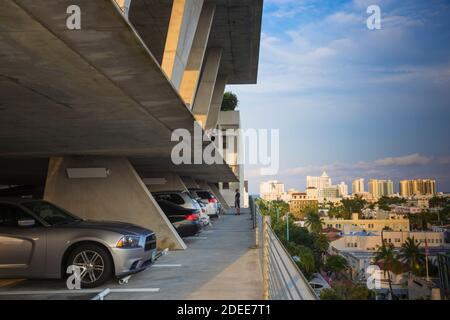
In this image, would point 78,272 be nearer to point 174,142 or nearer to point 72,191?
point 174,142

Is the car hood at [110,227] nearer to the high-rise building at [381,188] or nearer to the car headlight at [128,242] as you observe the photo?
the car headlight at [128,242]

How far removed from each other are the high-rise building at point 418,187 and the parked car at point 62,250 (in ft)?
168

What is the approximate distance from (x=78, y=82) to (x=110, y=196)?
25.6ft

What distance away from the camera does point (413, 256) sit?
9775 cm

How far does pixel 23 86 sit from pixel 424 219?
131m

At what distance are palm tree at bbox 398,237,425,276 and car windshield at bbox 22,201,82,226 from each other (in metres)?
102

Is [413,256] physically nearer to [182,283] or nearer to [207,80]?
[207,80]

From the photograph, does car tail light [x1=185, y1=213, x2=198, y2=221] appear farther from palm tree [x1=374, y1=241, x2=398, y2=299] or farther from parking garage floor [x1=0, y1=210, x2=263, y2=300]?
palm tree [x1=374, y1=241, x2=398, y2=299]

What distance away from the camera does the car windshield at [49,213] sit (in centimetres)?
768

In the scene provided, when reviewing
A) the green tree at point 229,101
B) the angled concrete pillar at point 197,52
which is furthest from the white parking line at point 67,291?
the green tree at point 229,101

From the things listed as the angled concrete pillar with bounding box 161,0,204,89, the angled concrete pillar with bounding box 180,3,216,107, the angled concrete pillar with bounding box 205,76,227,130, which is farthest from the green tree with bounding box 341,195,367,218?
the angled concrete pillar with bounding box 161,0,204,89

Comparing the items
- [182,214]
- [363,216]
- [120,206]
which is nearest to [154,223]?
[120,206]

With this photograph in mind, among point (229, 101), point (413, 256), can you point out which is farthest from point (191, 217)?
point (413, 256)

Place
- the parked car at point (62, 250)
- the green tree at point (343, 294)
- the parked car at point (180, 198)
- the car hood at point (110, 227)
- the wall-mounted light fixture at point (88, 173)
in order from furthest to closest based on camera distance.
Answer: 1. the green tree at point (343, 294)
2. the parked car at point (180, 198)
3. the wall-mounted light fixture at point (88, 173)
4. the car hood at point (110, 227)
5. the parked car at point (62, 250)
